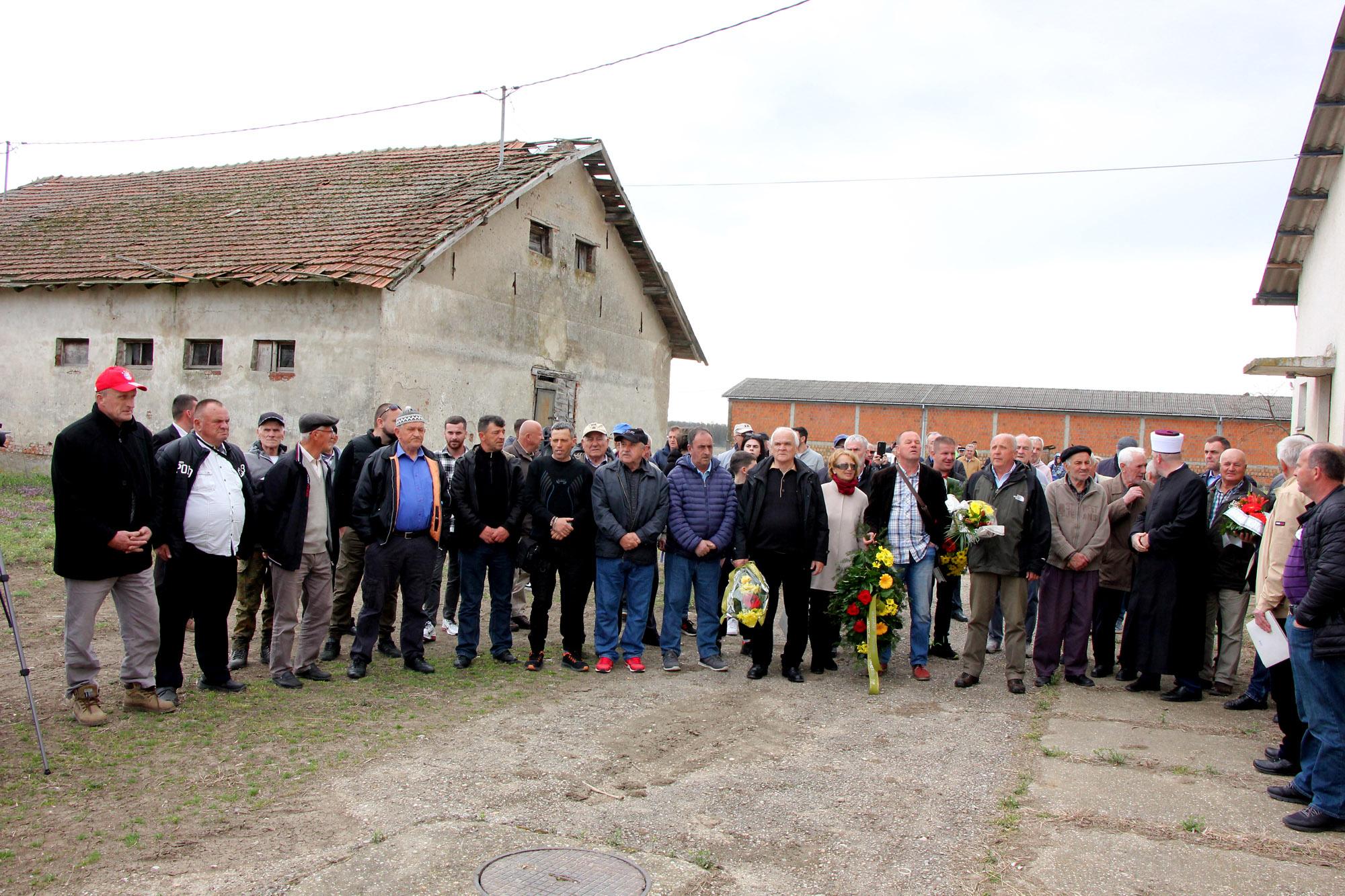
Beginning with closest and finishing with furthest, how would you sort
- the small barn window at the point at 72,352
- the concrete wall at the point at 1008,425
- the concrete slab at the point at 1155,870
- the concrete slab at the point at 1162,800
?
the concrete slab at the point at 1155,870 → the concrete slab at the point at 1162,800 → the small barn window at the point at 72,352 → the concrete wall at the point at 1008,425

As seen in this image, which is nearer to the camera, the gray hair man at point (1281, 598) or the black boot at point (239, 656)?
the gray hair man at point (1281, 598)

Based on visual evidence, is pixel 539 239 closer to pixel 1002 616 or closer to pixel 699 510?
pixel 699 510

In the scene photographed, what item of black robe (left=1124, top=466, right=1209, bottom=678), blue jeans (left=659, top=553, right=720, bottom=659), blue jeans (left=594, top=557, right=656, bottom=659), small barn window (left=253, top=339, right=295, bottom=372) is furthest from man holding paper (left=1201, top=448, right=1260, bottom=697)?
small barn window (left=253, top=339, right=295, bottom=372)

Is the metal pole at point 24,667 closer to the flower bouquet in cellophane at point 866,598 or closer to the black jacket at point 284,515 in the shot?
the black jacket at point 284,515

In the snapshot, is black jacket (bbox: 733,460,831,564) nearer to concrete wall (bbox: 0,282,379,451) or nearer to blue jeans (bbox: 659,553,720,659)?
blue jeans (bbox: 659,553,720,659)

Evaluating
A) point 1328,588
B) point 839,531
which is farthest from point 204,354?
point 1328,588

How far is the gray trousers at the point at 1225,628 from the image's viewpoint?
7.61m

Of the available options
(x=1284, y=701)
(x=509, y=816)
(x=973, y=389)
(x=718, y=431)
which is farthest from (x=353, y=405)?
(x=973, y=389)

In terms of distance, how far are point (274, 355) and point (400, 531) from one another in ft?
33.3

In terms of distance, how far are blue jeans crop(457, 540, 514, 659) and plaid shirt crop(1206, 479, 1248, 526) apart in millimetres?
5574

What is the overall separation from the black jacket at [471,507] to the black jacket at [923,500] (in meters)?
2.95

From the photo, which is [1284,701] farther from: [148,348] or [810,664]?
[148,348]

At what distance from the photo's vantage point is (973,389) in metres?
43.6

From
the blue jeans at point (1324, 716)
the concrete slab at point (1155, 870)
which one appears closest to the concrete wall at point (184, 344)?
the concrete slab at point (1155, 870)
